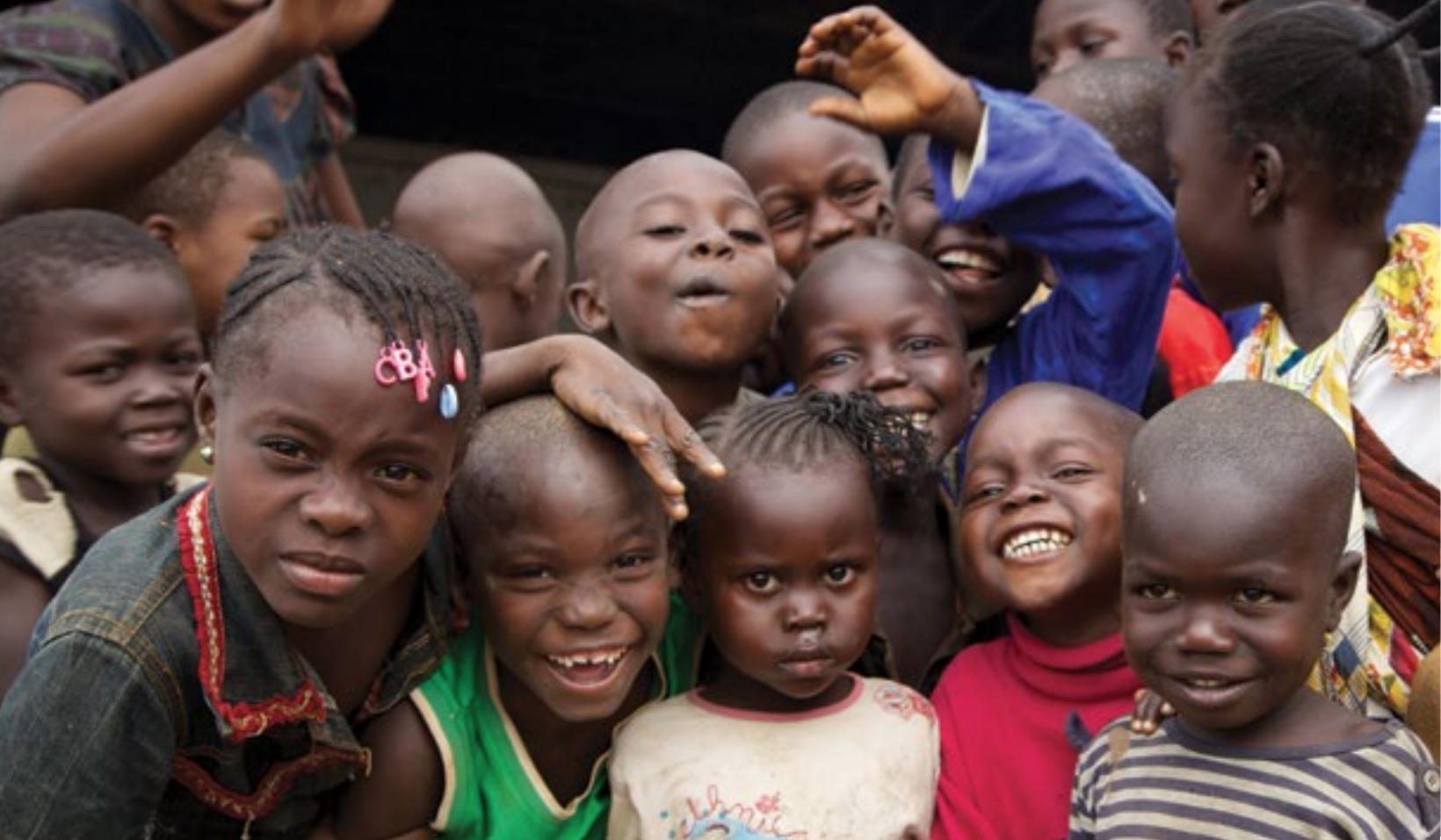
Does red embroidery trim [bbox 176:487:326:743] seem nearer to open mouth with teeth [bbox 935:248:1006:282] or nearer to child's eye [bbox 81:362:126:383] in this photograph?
child's eye [bbox 81:362:126:383]

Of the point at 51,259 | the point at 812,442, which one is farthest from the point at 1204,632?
the point at 51,259

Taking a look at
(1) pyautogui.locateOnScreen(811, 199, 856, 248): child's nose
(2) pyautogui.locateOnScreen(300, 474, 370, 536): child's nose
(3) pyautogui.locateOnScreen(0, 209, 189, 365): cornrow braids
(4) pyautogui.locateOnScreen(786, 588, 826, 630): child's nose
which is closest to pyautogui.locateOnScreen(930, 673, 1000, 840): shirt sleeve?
(4) pyautogui.locateOnScreen(786, 588, 826, 630): child's nose

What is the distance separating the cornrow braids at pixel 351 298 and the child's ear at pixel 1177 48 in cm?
242

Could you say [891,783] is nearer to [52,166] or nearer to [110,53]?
[52,166]

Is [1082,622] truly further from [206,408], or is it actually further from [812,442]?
[206,408]

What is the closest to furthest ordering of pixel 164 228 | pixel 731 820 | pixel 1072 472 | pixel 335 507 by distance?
1. pixel 335 507
2. pixel 731 820
3. pixel 1072 472
4. pixel 164 228

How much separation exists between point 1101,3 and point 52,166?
2391 millimetres

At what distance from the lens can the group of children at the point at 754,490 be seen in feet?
6.26

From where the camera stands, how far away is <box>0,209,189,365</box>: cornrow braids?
2568 mm

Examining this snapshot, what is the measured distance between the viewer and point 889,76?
281 centimetres

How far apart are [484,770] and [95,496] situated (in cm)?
88

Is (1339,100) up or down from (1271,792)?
up

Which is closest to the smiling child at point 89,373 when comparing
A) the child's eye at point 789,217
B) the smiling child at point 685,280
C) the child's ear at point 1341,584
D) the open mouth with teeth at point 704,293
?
the smiling child at point 685,280

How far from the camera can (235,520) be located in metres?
1.91
